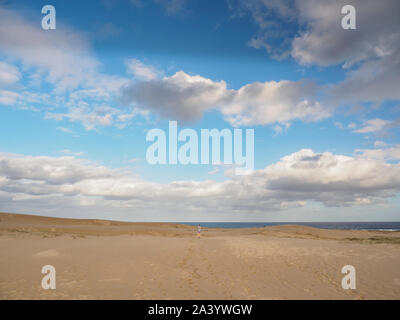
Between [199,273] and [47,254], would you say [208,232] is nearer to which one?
[47,254]

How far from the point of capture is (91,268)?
15086 mm

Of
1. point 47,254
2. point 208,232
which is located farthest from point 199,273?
point 208,232

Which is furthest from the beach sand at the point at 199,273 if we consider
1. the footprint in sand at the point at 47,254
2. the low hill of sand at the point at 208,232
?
the low hill of sand at the point at 208,232

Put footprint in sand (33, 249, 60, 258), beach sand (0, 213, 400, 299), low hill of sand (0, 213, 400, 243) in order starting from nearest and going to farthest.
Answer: beach sand (0, 213, 400, 299) → footprint in sand (33, 249, 60, 258) → low hill of sand (0, 213, 400, 243)

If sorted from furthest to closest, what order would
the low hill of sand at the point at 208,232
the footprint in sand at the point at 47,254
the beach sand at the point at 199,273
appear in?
the low hill of sand at the point at 208,232 < the footprint in sand at the point at 47,254 < the beach sand at the point at 199,273

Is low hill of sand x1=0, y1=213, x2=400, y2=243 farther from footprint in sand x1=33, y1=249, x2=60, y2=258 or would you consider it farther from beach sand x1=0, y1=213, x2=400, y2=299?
beach sand x1=0, y1=213, x2=400, y2=299

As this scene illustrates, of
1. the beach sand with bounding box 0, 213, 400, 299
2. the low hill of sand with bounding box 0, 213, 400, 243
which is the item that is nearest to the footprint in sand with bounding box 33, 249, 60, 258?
the beach sand with bounding box 0, 213, 400, 299

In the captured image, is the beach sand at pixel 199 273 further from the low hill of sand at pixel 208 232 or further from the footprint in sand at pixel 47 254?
the low hill of sand at pixel 208 232

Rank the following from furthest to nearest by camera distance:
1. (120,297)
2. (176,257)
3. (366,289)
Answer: (176,257) → (366,289) → (120,297)

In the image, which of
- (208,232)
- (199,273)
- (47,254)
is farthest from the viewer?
(208,232)
